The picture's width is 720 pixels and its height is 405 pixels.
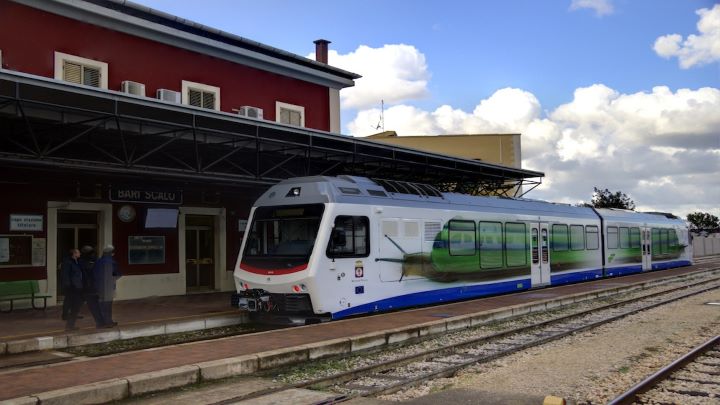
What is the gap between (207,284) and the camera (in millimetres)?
19328

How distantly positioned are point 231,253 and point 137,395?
12463 millimetres

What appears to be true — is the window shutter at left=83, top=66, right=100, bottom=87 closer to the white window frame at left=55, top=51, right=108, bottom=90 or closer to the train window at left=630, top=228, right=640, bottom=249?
the white window frame at left=55, top=51, right=108, bottom=90

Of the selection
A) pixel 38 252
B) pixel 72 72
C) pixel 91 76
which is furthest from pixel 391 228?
pixel 72 72

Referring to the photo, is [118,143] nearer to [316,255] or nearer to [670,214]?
[316,255]

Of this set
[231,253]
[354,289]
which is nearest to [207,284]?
[231,253]

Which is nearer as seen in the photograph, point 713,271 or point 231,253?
point 231,253

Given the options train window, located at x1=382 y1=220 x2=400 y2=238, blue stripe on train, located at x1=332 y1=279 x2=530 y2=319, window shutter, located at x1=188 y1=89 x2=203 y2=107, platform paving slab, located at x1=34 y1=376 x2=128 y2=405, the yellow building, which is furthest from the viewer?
the yellow building

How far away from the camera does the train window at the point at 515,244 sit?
18.1m

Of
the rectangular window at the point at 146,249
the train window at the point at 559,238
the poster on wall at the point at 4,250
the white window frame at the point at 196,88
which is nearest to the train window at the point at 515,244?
the train window at the point at 559,238

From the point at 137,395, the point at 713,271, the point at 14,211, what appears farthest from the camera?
the point at 713,271

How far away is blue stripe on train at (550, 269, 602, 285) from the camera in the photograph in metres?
20.9

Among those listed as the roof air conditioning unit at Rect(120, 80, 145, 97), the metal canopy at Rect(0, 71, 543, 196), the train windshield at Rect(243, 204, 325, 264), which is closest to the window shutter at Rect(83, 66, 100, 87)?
the roof air conditioning unit at Rect(120, 80, 145, 97)

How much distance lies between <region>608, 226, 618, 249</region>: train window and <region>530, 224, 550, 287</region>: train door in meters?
5.52

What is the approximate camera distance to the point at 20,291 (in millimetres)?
14141
